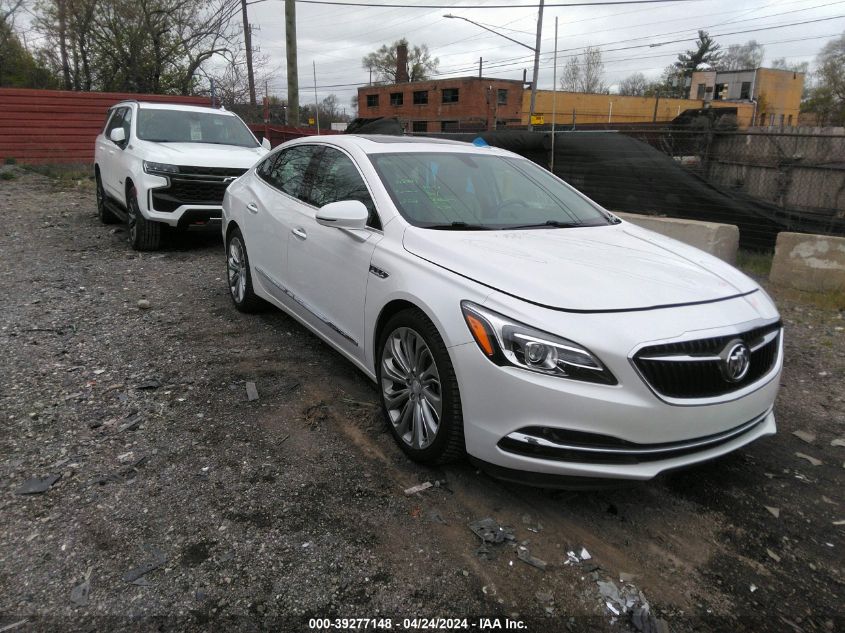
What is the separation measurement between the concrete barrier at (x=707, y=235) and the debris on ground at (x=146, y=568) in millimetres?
6154

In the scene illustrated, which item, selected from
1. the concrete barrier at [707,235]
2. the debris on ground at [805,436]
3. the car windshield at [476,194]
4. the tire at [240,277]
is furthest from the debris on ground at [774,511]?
the concrete barrier at [707,235]

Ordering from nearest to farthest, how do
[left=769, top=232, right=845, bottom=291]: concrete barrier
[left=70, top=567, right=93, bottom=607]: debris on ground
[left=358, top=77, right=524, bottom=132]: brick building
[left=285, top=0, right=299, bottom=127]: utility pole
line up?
[left=70, top=567, right=93, bottom=607]: debris on ground
[left=769, top=232, right=845, bottom=291]: concrete barrier
[left=285, top=0, right=299, bottom=127]: utility pole
[left=358, top=77, right=524, bottom=132]: brick building

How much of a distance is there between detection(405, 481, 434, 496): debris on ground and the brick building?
2016 inches

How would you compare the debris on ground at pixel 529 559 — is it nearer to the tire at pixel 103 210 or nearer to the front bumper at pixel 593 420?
the front bumper at pixel 593 420

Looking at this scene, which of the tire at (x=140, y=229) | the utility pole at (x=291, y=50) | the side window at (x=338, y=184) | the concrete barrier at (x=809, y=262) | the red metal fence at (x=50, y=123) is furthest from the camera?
the red metal fence at (x=50, y=123)

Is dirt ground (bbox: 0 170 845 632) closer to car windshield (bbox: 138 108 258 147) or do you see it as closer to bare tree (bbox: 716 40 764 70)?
car windshield (bbox: 138 108 258 147)

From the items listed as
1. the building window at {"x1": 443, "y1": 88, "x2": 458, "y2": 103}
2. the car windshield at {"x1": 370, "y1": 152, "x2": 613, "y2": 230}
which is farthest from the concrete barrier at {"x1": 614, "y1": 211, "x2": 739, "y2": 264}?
the building window at {"x1": 443, "y1": 88, "x2": 458, "y2": 103}

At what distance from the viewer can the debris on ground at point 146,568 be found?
243cm

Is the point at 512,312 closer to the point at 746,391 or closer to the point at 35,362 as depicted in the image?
the point at 746,391

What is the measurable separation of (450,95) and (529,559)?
58022 mm

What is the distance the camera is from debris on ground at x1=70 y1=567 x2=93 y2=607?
231 centimetres

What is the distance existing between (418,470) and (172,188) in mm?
5997

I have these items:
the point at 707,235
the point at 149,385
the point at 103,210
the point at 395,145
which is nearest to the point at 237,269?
the point at 149,385

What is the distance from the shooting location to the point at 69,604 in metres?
2.30
